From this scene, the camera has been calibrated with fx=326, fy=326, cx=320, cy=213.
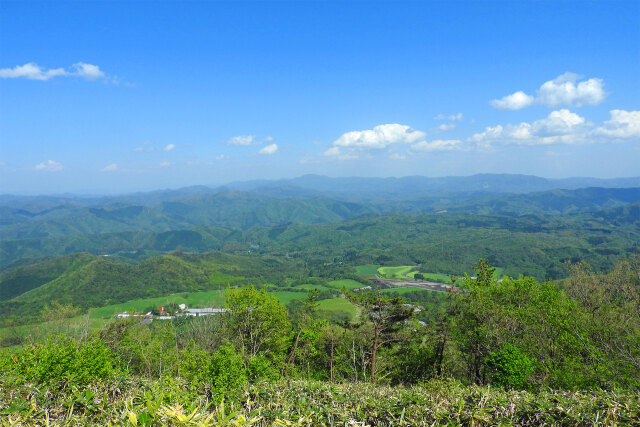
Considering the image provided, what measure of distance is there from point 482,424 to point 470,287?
20.3 m

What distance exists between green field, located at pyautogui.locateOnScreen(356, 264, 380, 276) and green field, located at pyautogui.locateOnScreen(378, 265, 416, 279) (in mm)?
3021

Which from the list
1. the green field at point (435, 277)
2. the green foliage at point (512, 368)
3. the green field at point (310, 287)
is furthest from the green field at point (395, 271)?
the green foliage at point (512, 368)

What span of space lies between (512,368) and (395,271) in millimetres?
139898

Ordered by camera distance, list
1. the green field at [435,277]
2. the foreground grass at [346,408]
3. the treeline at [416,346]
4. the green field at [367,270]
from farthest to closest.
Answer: the green field at [367,270], the green field at [435,277], the treeline at [416,346], the foreground grass at [346,408]

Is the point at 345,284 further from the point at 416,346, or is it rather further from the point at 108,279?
the point at 416,346

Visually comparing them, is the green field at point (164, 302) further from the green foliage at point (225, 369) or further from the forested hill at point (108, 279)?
the green foliage at point (225, 369)

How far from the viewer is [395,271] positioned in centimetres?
15312

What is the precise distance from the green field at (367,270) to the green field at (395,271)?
302 cm

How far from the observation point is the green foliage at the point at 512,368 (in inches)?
655

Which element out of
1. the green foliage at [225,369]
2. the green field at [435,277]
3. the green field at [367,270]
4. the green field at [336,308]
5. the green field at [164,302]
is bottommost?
the green field at [367,270]

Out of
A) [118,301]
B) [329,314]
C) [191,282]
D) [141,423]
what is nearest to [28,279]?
[118,301]

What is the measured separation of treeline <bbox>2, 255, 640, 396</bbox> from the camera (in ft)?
52.2

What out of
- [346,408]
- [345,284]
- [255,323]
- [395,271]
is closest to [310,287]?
[345,284]

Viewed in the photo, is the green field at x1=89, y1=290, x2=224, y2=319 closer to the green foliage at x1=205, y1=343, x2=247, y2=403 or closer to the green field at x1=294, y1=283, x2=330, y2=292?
the green field at x1=294, y1=283, x2=330, y2=292
